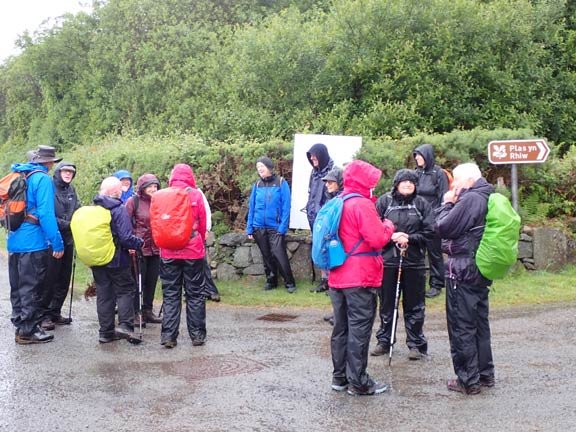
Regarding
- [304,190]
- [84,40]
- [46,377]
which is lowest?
[46,377]

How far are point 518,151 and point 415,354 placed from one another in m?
4.69

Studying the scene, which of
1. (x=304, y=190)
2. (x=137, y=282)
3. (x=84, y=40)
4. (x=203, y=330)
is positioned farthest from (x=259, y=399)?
(x=84, y=40)

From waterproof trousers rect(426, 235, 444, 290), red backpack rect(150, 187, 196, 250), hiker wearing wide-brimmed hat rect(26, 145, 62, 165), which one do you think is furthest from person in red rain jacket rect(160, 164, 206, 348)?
waterproof trousers rect(426, 235, 444, 290)

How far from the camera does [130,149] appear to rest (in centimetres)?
1429

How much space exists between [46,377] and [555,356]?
5177 mm

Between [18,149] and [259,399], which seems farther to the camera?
[18,149]

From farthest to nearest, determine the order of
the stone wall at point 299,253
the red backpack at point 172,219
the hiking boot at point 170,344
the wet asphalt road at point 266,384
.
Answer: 1. the stone wall at point 299,253
2. the hiking boot at point 170,344
3. the red backpack at point 172,219
4. the wet asphalt road at point 266,384

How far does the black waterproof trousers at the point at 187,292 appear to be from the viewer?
8.54 m

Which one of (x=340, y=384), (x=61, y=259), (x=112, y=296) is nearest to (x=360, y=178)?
(x=340, y=384)

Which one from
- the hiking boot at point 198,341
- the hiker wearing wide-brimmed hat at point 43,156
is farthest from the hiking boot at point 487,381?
the hiker wearing wide-brimmed hat at point 43,156

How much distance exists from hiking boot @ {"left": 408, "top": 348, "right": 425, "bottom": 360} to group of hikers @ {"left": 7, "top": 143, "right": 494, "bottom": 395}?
0.4 inches

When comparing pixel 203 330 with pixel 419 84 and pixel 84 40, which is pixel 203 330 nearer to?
pixel 419 84

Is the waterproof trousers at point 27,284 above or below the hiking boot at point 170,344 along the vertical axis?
above

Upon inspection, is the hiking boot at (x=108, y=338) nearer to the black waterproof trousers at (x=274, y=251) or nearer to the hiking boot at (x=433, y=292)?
the black waterproof trousers at (x=274, y=251)
